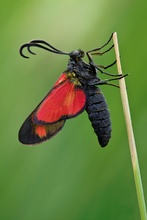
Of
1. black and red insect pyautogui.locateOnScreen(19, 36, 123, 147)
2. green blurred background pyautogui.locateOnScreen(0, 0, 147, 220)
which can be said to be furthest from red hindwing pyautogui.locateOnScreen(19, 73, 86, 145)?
green blurred background pyautogui.locateOnScreen(0, 0, 147, 220)

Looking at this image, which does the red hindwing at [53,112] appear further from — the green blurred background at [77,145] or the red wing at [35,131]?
the green blurred background at [77,145]

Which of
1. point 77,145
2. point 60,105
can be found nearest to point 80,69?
point 60,105

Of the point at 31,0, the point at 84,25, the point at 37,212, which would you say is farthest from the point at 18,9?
the point at 37,212

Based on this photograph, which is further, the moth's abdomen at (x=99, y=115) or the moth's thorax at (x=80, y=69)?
the moth's thorax at (x=80, y=69)

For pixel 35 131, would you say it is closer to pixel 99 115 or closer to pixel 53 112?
pixel 53 112

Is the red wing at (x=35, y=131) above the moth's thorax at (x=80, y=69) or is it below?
below

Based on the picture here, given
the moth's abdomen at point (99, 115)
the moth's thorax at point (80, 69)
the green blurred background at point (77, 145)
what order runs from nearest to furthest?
the moth's abdomen at point (99, 115), the moth's thorax at point (80, 69), the green blurred background at point (77, 145)

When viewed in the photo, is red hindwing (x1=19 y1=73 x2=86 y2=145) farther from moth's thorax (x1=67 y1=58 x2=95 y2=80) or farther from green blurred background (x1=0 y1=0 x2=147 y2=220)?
green blurred background (x1=0 y1=0 x2=147 y2=220)

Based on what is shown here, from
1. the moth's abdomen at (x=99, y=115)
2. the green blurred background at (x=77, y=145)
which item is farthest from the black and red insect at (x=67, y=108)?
the green blurred background at (x=77, y=145)
